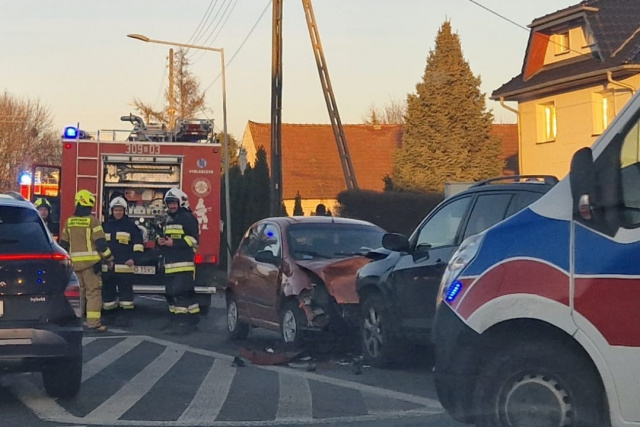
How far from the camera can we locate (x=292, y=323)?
1167 centimetres

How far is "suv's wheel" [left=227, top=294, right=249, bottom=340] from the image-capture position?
13.4 m

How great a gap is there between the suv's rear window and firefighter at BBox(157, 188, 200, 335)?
5254 millimetres

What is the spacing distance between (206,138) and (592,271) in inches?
528

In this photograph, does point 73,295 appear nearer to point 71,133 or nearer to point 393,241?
point 393,241

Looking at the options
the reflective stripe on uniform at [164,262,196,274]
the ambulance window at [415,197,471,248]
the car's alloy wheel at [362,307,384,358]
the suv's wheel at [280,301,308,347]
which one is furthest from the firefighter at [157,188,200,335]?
the ambulance window at [415,197,471,248]

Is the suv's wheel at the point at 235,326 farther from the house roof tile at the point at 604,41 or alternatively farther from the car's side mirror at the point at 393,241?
the house roof tile at the point at 604,41

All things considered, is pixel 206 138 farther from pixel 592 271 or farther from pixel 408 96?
pixel 408 96

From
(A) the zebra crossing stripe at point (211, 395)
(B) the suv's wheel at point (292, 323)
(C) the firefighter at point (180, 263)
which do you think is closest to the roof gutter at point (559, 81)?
(C) the firefighter at point (180, 263)

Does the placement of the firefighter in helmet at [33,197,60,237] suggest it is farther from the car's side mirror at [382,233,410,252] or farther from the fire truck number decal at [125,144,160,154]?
the car's side mirror at [382,233,410,252]

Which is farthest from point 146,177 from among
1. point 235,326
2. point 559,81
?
point 559,81

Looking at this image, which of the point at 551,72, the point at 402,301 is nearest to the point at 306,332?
the point at 402,301

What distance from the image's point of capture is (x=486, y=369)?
5.77 m

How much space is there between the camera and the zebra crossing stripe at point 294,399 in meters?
7.98

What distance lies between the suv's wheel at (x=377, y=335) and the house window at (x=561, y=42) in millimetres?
20334
